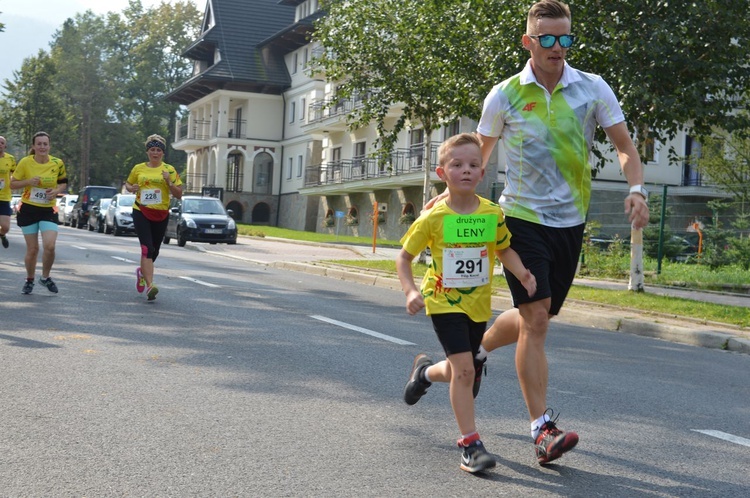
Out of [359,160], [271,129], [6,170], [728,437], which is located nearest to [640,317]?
[728,437]

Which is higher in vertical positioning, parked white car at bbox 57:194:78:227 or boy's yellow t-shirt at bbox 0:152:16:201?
boy's yellow t-shirt at bbox 0:152:16:201

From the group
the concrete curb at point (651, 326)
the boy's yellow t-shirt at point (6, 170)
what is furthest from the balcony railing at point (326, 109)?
the concrete curb at point (651, 326)

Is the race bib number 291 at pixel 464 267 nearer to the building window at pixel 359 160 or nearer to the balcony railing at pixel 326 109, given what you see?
the building window at pixel 359 160

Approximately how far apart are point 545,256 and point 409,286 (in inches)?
28.1

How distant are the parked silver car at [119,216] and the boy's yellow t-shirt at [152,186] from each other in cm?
2639

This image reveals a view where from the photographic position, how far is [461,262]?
16.1 feet

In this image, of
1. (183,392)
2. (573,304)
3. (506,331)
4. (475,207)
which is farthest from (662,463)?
(573,304)

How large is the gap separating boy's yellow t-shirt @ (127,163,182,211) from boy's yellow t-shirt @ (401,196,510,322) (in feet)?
→ 26.3

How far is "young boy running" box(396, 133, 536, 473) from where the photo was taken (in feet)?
16.1

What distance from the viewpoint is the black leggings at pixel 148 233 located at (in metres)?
12.6

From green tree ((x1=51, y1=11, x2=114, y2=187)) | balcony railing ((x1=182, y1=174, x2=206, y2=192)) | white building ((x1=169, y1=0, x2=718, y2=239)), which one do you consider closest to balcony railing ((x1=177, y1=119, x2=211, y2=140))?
white building ((x1=169, y1=0, x2=718, y2=239))

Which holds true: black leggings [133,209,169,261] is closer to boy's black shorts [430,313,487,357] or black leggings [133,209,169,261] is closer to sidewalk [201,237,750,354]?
sidewalk [201,237,750,354]

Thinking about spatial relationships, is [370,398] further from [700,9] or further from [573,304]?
[700,9]

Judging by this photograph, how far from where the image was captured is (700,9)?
16.5 m
